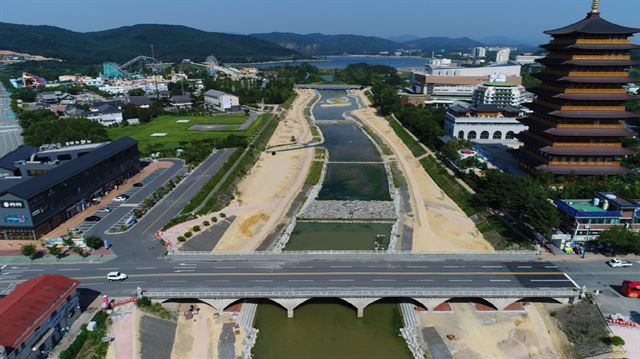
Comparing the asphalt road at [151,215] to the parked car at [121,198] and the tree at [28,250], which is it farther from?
the tree at [28,250]

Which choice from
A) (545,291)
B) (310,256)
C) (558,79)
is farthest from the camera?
(558,79)

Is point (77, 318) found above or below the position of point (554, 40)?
below

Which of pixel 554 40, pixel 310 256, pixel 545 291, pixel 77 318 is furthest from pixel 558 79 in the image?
pixel 77 318

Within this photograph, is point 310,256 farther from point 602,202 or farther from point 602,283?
point 602,202

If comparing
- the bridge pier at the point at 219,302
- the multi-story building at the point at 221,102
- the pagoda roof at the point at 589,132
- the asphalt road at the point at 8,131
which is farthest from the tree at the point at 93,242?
the multi-story building at the point at 221,102

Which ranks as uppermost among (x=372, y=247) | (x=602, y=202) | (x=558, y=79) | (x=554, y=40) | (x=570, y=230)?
(x=554, y=40)
